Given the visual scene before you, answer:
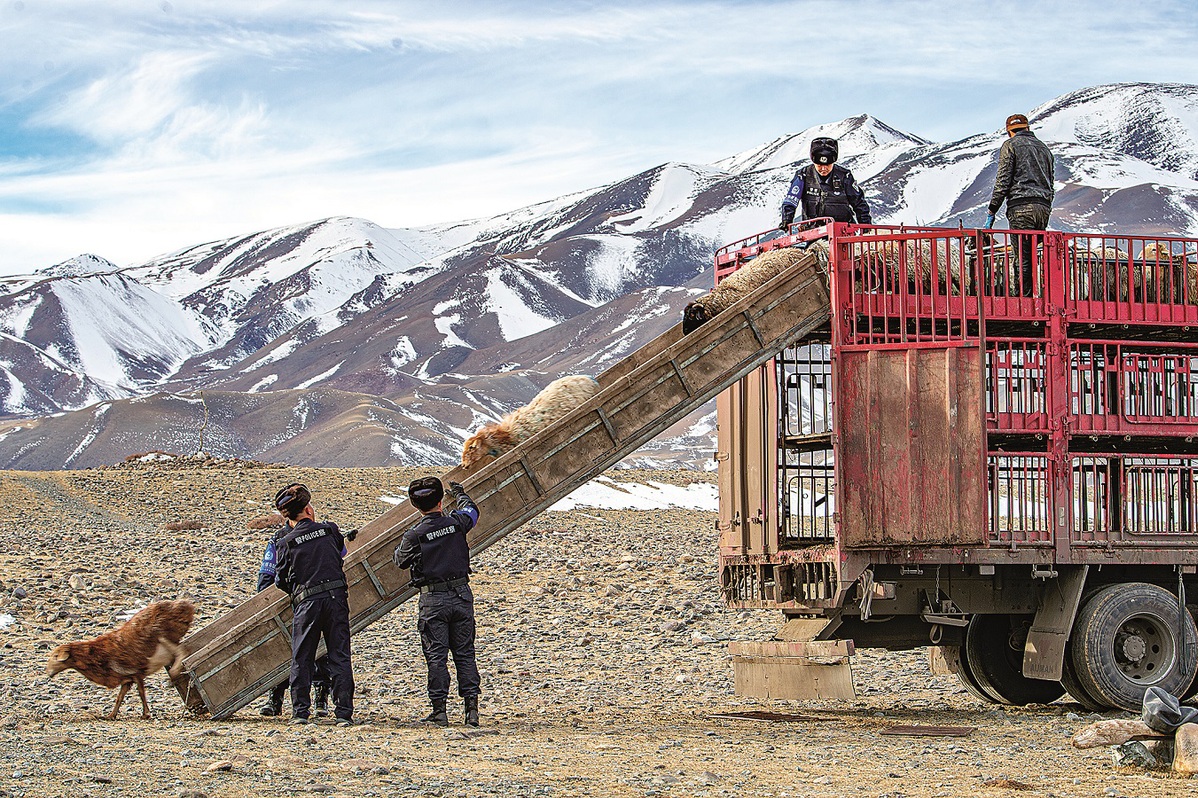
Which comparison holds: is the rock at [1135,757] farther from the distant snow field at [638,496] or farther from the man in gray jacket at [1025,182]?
the distant snow field at [638,496]

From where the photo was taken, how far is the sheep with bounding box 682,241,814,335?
12500 millimetres

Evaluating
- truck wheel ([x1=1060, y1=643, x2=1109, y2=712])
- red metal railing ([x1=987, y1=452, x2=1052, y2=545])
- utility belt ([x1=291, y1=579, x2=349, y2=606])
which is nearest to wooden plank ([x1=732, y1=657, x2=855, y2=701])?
red metal railing ([x1=987, y1=452, x2=1052, y2=545])

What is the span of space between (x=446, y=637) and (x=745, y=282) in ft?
13.3

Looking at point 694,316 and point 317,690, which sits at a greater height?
point 694,316

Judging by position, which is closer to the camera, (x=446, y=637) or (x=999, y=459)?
(x=446, y=637)

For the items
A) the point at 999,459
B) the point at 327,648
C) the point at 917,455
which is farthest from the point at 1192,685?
the point at 327,648

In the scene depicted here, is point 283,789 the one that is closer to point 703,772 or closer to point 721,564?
point 703,772

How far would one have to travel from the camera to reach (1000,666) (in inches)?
530

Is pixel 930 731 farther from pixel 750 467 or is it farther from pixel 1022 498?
pixel 750 467

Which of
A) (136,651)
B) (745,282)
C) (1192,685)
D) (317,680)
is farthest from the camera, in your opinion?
(745,282)

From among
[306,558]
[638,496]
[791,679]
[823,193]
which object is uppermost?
[823,193]

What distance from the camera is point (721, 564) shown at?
13680mm

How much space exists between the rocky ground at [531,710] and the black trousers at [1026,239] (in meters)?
3.54

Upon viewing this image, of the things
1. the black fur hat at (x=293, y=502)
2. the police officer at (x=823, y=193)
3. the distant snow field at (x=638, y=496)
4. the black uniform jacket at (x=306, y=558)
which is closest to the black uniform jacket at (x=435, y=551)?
the black uniform jacket at (x=306, y=558)
